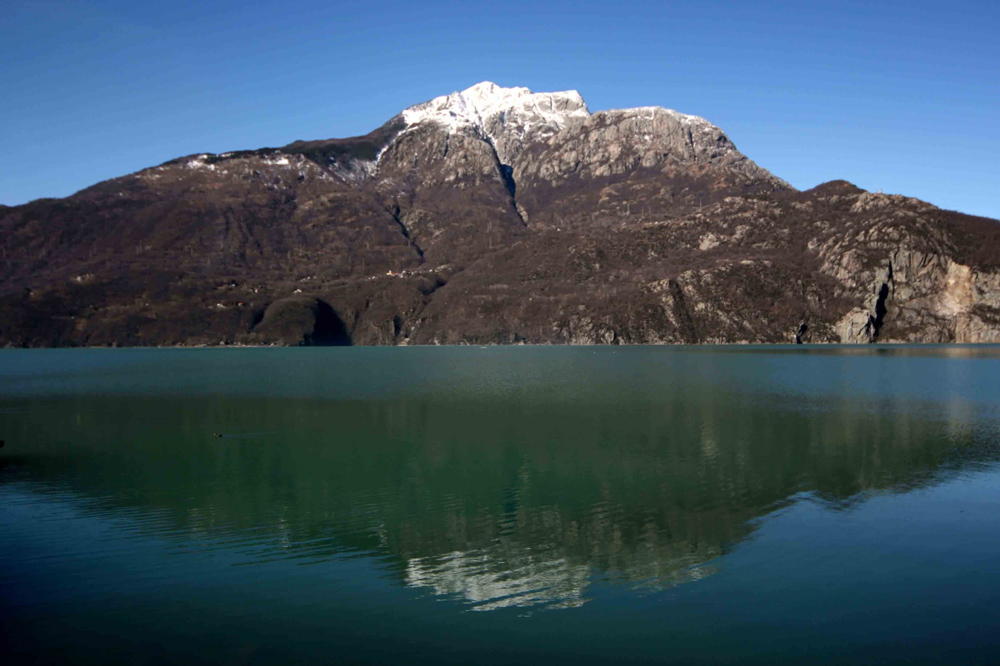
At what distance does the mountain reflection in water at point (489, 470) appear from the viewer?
2600 cm

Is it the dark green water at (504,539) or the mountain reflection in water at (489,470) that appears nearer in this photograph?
the dark green water at (504,539)

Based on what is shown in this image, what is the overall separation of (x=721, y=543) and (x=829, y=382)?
2937 inches

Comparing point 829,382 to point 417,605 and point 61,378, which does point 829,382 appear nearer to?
point 417,605

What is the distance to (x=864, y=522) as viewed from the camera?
2958cm

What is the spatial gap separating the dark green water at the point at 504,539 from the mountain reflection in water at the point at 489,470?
7.7 inches

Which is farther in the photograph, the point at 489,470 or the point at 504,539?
the point at 489,470

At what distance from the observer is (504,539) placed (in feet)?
89.9

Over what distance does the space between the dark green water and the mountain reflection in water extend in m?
0.20

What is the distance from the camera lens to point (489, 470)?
39.9 m

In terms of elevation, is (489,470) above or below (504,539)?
above

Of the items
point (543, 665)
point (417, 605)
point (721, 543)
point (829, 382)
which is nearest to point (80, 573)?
point (417, 605)

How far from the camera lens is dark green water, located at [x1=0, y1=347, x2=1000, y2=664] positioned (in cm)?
1908

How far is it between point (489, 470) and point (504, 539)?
1253 cm

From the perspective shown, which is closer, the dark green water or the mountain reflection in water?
the dark green water
